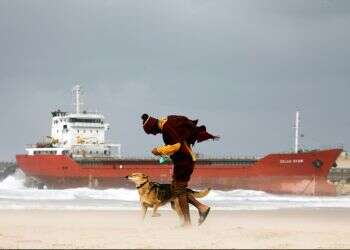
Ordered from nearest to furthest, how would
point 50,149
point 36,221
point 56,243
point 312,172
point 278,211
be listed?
point 56,243, point 36,221, point 278,211, point 312,172, point 50,149

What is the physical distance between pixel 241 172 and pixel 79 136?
1222 centimetres

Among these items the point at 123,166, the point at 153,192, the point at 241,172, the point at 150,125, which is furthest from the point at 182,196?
the point at 123,166

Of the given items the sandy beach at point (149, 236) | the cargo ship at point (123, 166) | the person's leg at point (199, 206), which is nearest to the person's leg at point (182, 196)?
the person's leg at point (199, 206)

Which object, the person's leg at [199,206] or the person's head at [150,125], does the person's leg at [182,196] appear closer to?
the person's leg at [199,206]

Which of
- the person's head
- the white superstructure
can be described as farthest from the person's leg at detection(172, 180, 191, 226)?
the white superstructure

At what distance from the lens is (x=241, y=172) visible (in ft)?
126

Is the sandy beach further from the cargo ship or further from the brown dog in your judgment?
the cargo ship

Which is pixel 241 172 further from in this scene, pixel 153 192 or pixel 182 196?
pixel 182 196

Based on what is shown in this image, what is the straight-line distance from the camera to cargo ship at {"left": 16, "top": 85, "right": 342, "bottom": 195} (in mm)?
38219

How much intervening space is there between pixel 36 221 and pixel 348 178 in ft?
119

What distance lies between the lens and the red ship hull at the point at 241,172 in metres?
38.2

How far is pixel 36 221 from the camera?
16625 mm

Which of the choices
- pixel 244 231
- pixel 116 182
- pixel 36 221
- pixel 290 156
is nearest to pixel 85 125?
pixel 116 182

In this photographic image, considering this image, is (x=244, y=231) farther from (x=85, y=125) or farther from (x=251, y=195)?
(x=85, y=125)
